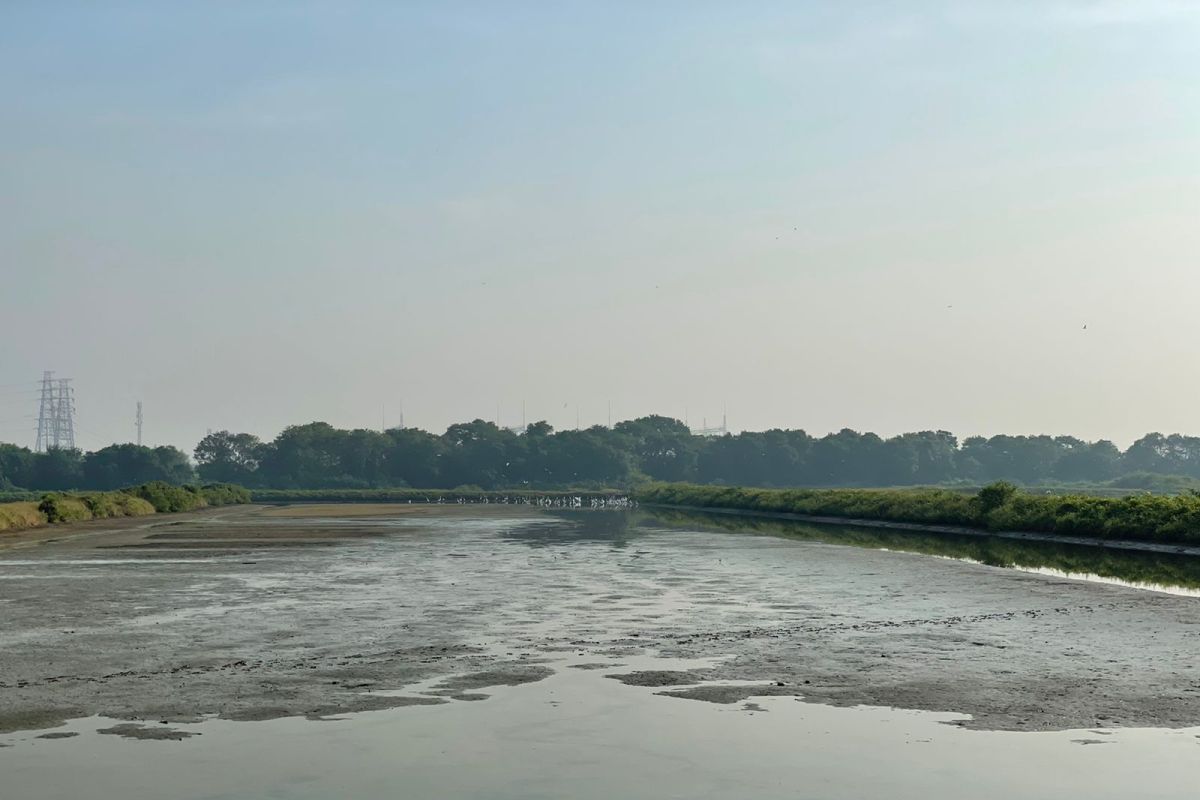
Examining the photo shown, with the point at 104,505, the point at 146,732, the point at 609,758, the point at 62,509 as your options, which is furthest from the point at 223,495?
the point at 609,758

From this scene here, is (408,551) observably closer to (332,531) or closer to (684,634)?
(332,531)

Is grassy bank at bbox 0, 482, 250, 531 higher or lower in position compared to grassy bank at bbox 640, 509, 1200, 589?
higher

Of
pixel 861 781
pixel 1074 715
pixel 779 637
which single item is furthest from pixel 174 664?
pixel 1074 715

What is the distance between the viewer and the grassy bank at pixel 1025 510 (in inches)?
1618

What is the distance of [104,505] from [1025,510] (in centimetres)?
5965

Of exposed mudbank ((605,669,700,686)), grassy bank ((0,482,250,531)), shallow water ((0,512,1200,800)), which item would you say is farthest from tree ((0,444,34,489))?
exposed mudbank ((605,669,700,686))

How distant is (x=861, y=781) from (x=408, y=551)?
3503 cm

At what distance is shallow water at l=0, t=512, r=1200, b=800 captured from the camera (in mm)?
10312

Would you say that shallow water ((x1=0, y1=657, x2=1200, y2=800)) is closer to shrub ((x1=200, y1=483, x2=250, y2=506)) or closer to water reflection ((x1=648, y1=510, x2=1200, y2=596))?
water reflection ((x1=648, y1=510, x2=1200, y2=596))

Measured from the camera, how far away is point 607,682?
15.1 metres

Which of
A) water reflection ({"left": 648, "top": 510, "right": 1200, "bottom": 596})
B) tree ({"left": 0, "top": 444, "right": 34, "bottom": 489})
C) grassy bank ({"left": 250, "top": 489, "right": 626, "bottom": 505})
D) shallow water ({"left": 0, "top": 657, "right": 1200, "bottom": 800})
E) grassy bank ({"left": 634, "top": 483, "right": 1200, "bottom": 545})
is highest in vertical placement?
tree ({"left": 0, "top": 444, "right": 34, "bottom": 489})

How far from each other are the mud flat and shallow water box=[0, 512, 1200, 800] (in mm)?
89

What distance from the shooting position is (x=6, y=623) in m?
22.1

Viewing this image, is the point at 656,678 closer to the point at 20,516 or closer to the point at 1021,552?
the point at 1021,552
